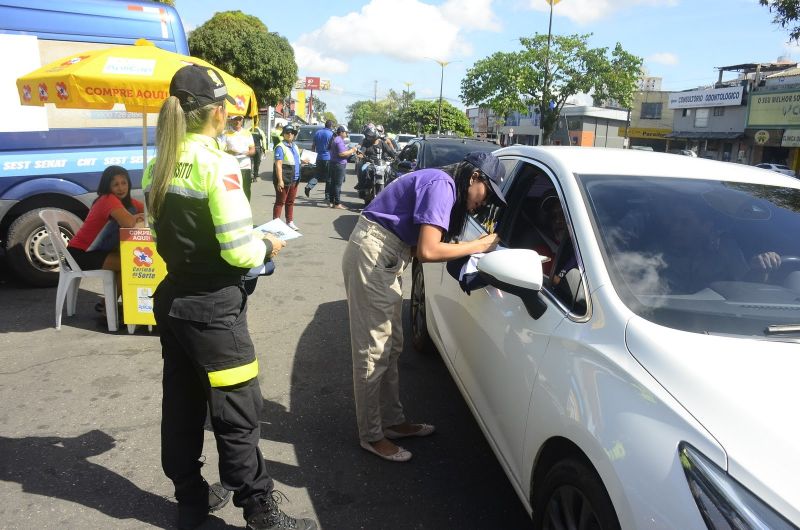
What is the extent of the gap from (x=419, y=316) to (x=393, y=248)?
175cm

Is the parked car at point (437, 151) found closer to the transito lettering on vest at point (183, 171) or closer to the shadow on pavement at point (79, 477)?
the shadow on pavement at point (79, 477)

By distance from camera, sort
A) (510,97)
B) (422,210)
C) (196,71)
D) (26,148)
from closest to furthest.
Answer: (196,71) < (422,210) < (26,148) < (510,97)

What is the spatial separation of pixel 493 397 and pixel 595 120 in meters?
65.6

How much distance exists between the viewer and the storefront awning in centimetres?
3988

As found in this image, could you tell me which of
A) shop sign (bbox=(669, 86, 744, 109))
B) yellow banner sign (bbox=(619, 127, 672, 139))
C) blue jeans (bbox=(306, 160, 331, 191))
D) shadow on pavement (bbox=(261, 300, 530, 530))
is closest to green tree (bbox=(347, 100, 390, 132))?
yellow banner sign (bbox=(619, 127, 672, 139))

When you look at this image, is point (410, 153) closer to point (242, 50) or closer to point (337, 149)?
point (337, 149)

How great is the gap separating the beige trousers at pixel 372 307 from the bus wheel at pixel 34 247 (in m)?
4.39

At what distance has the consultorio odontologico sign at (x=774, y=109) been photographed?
3303cm

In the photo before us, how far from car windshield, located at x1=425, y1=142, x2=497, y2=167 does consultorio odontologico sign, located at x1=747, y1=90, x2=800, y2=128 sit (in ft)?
101

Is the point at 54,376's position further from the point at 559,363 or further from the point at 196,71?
the point at 559,363

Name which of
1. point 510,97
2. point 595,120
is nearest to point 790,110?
point 510,97

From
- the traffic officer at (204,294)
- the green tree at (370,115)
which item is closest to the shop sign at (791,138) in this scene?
the traffic officer at (204,294)

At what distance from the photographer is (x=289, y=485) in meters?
3.07

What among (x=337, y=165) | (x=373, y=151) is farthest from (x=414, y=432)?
(x=373, y=151)
